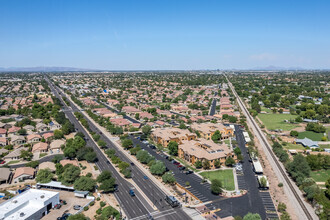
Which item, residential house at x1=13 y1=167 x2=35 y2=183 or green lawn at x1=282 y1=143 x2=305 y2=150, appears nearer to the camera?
residential house at x1=13 y1=167 x2=35 y2=183

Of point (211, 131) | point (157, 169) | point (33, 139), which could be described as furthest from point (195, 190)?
point (33, 139)

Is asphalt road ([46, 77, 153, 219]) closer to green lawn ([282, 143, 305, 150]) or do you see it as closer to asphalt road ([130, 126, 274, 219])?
asphalt road ([130, 126, 274, 219])

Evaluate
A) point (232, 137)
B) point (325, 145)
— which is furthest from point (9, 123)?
point (325, 145)

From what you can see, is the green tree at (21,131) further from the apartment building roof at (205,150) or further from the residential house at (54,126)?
the apartment building roof at (205,150)

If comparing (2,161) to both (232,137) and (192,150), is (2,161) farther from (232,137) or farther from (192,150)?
(232,137)

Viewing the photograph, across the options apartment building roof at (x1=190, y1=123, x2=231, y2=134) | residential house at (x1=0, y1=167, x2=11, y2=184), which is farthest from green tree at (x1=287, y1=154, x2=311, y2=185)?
residential house at (x1=0, y1=167, x2=11, y2=184)
